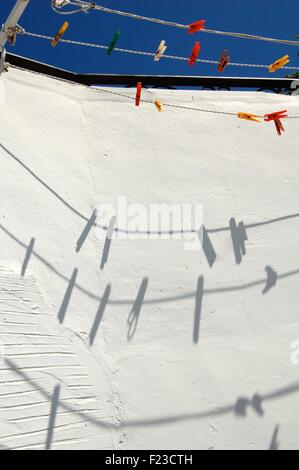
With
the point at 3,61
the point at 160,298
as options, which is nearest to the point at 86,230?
the point at 160,298

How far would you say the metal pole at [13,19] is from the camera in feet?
11.9

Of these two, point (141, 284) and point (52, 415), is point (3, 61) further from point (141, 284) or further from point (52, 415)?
point (52, 415)

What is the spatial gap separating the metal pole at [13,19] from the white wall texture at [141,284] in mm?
709

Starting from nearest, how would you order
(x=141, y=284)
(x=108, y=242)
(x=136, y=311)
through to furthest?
(x=136, y=311) < (x=141, y=284) < (x=108, y=242)

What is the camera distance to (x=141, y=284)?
415cm

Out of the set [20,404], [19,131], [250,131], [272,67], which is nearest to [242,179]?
[250,131]

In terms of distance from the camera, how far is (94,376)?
12.0 ft

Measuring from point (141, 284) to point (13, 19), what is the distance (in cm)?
242

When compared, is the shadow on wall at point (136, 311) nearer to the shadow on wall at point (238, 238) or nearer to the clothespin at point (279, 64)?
the shadow on wall at point (238, 238)

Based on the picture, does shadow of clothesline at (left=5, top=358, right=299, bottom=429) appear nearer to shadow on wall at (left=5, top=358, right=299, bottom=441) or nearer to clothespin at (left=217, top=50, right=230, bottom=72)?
shadow on wall at (left=5, top=358, right=299, bottom=441)

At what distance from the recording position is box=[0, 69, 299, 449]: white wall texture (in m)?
3.53

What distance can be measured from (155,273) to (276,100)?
2.72 m

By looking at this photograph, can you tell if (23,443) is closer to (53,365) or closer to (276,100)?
(53,365)

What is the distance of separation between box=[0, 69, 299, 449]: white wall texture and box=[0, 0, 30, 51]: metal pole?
71 centimetres
